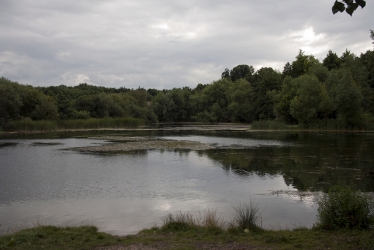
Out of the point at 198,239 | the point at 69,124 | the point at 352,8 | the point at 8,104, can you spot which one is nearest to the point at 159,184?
the point at 198,239

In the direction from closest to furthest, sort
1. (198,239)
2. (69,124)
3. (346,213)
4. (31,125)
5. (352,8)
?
(352,8) → (198,239) → (346,213) → (31,125) → (69,124)


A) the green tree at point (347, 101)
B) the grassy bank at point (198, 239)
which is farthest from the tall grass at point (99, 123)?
the grassy bank at point (198, 239)

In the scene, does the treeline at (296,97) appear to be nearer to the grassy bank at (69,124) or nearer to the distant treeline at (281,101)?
the distant treeline at (281,101)

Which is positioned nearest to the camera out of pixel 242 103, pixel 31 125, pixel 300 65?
pixel 31 125

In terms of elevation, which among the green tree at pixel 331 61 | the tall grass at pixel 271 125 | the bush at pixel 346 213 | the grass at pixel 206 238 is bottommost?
the grass at pixel 206 238

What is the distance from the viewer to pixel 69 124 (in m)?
75.8

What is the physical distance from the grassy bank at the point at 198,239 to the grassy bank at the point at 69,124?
6167 cm

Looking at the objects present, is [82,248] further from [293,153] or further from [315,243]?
[293,153]

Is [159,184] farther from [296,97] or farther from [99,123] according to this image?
[99,123]

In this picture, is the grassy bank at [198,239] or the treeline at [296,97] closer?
the grassy bank at [198,239]

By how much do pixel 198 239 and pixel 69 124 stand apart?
7122 cm

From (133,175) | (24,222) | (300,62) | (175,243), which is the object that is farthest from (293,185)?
(300,62)

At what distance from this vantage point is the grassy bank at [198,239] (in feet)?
27.7

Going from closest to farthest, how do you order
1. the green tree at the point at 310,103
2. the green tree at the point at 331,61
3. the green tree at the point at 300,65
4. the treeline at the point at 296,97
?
the treeline at the point at 296,97 → the green tree at the point at 310,103 → the green tree at the point at 331,61 → the green tree at the point at 300,65
